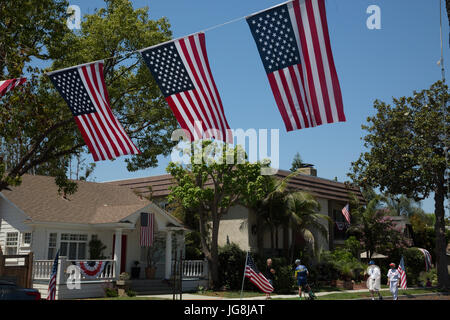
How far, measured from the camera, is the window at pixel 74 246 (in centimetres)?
2427

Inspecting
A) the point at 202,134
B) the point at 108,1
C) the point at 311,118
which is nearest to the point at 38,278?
the point at 108,1

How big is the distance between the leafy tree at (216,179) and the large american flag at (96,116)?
1250 centimetres

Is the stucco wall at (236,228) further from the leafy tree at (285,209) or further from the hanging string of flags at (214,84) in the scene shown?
the hanging string of flags at (214,84)

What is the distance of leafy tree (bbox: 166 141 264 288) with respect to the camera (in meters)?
24.9

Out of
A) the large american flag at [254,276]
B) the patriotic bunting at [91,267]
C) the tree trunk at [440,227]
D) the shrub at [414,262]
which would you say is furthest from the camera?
the shrub at [414,262]

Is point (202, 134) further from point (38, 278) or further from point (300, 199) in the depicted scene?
point (300, 199)

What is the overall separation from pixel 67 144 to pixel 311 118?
1050 centimetres

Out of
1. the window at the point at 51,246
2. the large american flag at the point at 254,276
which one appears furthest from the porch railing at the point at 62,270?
the large american flag at the point at 254,276

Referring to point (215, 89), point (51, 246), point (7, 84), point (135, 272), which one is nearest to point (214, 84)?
point (215, 89)

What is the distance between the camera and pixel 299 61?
31.6ft

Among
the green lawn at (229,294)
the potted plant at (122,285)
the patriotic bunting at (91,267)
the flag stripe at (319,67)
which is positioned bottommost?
the green lawn at (229,294)

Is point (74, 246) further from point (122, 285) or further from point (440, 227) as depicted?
point (440, 227)

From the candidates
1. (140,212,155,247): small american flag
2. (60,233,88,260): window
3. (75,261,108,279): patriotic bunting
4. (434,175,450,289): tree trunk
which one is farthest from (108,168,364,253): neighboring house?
(75,261,108,279): patriotic bunting

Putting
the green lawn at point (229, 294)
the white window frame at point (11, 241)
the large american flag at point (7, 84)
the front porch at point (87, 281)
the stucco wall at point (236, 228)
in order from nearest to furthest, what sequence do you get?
the large american flag at point (7, 84) → the front porch at point (87, 281) → the green lawn at point (229, 294) → the white window frame at point (11, 241) → the stucco wall at point (236, 228)
